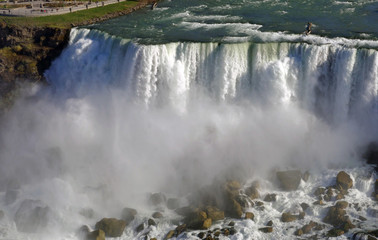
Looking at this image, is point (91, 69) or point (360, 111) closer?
point (360, 111)

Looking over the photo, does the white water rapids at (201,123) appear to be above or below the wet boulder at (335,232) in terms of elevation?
above

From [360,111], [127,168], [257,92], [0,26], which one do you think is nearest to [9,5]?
[0,26]

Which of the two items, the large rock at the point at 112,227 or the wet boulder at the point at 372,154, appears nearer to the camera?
the large rock at the point at 112,227

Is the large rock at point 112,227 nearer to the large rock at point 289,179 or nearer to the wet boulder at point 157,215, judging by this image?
the wet boulder at point 157,215

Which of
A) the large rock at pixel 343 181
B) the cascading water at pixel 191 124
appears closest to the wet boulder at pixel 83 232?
the cascading water at pixel 191 124

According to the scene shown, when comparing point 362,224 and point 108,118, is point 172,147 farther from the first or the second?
point 362,224

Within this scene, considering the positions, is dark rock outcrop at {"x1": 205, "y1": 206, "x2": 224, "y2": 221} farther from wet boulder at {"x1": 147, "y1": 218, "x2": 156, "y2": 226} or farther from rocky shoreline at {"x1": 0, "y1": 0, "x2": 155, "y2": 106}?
rocky shoreline at {"x1": 0, "y1": 0, "x2": 155, "y2": 106}
